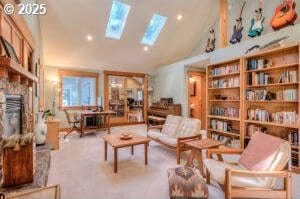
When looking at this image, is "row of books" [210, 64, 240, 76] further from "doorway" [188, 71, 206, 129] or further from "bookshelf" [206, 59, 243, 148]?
"doorway" [188, 71, 206, 129]

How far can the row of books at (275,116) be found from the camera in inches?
124

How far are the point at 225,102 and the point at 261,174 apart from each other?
10.6ft

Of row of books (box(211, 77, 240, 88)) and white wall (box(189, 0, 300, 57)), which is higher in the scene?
white wall (box(189, 0, 300, 57))

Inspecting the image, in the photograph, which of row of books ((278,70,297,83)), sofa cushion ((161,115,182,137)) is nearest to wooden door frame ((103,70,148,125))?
sofa cushion ((161,115,182,137))

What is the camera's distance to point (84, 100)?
287 inches

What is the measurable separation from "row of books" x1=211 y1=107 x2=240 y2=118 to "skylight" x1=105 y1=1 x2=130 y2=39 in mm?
3827

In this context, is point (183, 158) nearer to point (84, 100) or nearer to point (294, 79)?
point (294, 79)

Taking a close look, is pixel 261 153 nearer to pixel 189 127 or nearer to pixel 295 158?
pixel 295 158

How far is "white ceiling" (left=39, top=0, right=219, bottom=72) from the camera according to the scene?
495 centimetres

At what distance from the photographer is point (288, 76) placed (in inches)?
127

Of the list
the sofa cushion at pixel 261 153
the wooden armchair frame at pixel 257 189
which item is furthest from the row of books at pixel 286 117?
the wooden armchair frame at pixel 257 189

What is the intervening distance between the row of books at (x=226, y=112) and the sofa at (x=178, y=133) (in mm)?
1076

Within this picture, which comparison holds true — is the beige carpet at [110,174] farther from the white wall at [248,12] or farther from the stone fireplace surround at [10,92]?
the white wall at [248,12]

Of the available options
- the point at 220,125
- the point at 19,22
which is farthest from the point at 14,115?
the point at 220,125
